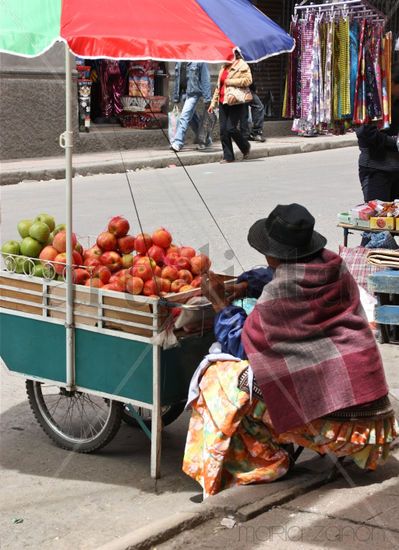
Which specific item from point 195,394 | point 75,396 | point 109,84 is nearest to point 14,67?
point 109,84

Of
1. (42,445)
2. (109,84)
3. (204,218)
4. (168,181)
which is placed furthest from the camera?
(109,84)

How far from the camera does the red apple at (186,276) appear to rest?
442cm

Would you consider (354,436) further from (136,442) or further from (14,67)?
(14,67)

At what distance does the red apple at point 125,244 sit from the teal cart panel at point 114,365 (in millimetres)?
500

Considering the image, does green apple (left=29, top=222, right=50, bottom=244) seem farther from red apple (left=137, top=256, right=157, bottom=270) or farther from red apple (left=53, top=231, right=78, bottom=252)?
red apple (left=137, top=256, right=157, bottom=270)

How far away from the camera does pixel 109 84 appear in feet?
49.6

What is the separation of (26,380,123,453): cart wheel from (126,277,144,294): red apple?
0.56m

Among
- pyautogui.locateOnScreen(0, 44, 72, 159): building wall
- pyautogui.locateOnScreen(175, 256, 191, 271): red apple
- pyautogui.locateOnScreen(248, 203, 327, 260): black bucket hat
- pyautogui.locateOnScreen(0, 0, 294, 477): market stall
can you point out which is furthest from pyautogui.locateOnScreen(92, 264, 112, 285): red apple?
pyautogui.locateOnScreen(0, 44, 72, 159): building wall

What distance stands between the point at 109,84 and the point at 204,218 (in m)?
5.52

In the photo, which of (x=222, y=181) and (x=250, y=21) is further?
(x=222, y=181)

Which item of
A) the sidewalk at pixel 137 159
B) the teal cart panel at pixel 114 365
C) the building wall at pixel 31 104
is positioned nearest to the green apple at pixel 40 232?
the teal cart panel at pixel 114 365

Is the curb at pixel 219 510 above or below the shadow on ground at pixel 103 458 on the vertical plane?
above

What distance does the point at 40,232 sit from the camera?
15.5ft

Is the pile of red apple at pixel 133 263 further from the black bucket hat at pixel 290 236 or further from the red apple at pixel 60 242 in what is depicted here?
the black bucket hat at pixel 290 236
